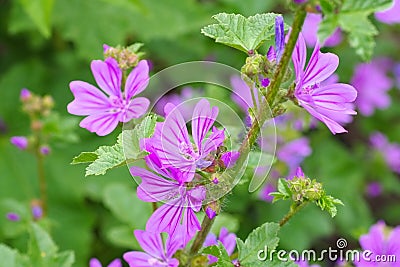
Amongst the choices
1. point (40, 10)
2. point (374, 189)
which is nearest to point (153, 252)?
point (40, 10)

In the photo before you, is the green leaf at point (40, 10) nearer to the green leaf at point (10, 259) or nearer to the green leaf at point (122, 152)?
the green leaf at point (10, 259)

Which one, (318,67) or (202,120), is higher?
(318,67)

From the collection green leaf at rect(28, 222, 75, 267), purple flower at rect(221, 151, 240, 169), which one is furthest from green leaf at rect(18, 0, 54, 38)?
purple flower at rect(221, 151, 240, 169)

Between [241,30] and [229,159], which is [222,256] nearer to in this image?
[229,159]

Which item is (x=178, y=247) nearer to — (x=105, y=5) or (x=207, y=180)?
(x=207, y=180)

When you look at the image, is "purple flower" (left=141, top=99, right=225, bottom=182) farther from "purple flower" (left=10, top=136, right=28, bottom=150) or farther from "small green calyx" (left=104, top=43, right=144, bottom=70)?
"purple flower" (left=10, top=136, right=28, bottom=150)
